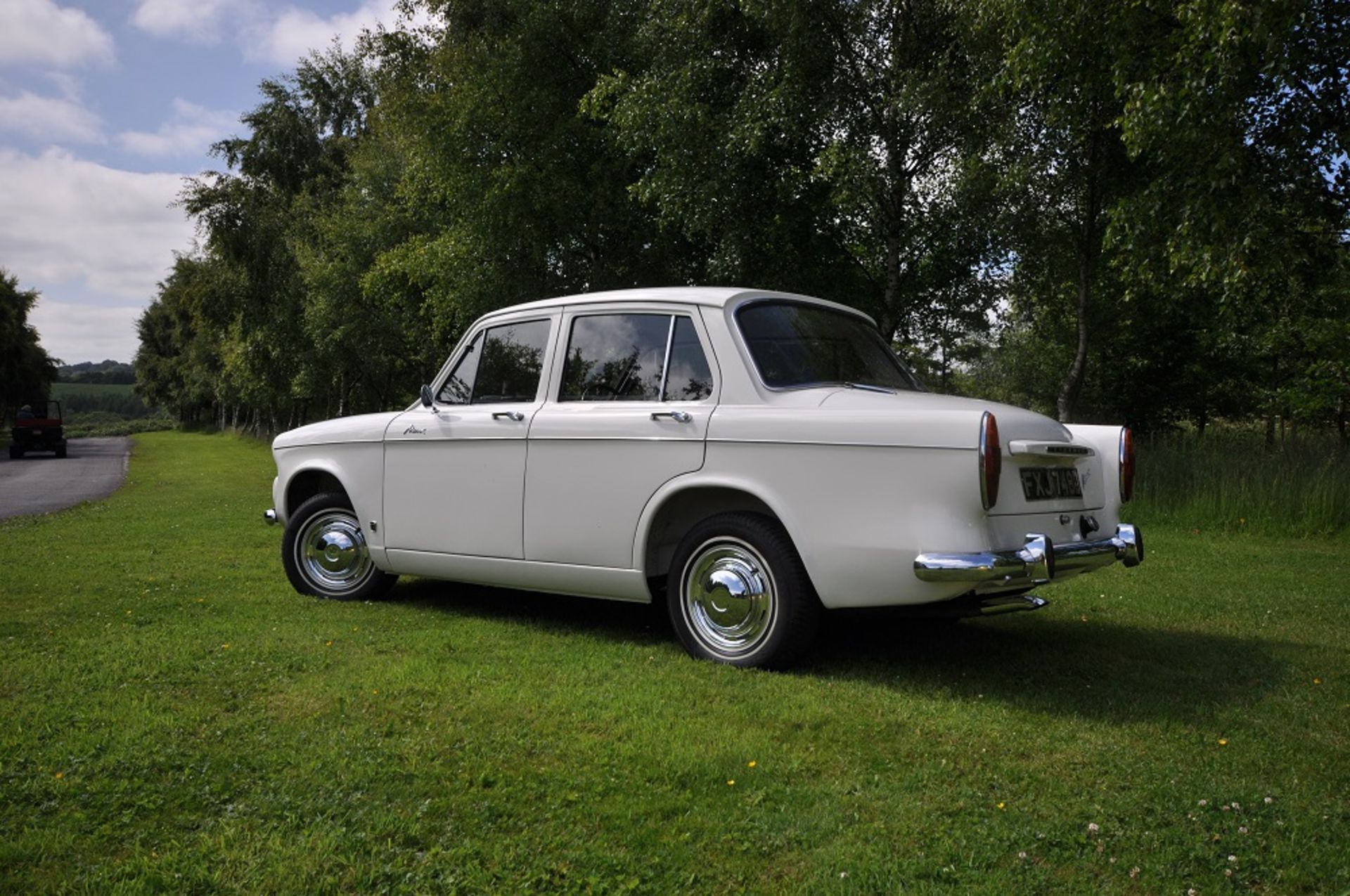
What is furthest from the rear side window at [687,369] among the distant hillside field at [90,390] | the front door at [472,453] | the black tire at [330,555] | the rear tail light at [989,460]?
the distant hillside field at [90,390]

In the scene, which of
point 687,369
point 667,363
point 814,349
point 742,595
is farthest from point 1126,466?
point 667,363

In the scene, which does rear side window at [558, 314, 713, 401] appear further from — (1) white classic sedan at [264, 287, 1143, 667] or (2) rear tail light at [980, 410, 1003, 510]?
(2) rear tail light at [980, 410, 1003, 510]

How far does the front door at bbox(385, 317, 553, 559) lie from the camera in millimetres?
6059

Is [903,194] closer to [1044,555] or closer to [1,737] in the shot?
[1044,555]

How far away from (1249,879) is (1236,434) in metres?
13.3

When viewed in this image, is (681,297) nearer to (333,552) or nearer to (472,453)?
(472,453)

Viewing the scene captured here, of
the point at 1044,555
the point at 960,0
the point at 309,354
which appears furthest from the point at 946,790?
the point at 309,354

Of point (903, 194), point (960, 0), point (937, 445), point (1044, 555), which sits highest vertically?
point (960, 0)

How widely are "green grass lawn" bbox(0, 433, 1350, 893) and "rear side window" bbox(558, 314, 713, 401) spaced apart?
4.52ft

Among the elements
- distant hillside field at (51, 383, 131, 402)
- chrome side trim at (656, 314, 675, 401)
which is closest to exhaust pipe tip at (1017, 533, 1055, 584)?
chrome side trim at (656, 314, 675, 401)

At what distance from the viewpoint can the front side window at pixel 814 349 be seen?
17.7 feet

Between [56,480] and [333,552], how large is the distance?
19.0 meters

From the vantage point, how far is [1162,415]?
983 inches

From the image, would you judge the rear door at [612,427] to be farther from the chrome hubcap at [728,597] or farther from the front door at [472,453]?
the chrome hubcap at [728,597]
